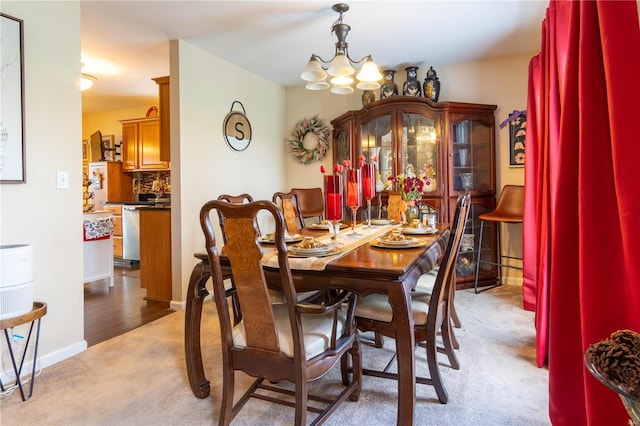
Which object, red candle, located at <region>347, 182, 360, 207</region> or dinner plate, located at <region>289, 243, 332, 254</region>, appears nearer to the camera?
dinner plate, located at <region>289, 243, 332, 254</region>

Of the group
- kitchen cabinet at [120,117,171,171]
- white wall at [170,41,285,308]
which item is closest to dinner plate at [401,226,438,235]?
white wall at [170,41,285,308]

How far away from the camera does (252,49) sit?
11.9 feet

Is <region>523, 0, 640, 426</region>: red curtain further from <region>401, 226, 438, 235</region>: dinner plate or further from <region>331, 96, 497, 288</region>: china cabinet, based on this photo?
<region>331, 96, 497, 288</region>: china cabinet

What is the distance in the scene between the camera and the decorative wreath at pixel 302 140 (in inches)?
188

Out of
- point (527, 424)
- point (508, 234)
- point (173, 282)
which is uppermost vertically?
point (508, 234)

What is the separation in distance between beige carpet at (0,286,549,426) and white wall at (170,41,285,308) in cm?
103

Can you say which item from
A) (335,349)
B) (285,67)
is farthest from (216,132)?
(335,349)

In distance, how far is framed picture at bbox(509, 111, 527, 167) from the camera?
3.87m

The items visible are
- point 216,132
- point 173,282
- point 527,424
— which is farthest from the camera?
point 216,132

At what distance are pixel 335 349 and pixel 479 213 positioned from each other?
3.00 m

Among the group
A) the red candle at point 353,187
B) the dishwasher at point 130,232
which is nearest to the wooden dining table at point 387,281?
the red candle at point 353,187

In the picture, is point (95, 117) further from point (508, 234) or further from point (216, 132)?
point (508, 234)

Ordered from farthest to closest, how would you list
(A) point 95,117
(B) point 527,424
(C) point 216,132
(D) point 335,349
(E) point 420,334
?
1. (A) point 95,117
2. (C) point 216,132
3. (E) point 420,334
4. (B) point 527,424
5. (D) point 335,349

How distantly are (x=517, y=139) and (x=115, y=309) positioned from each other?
4278mm
